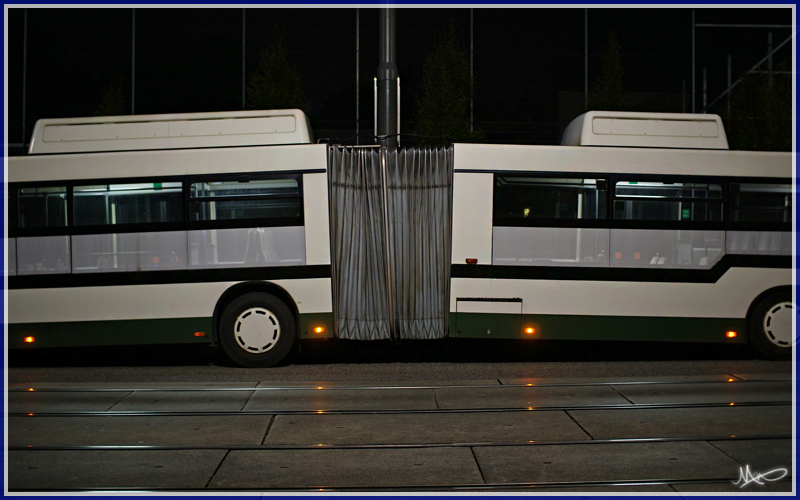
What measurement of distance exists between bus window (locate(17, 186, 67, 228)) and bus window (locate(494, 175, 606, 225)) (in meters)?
5.18

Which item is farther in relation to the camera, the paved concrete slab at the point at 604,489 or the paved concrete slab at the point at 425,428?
the paved concrete slab at the point at 425,428

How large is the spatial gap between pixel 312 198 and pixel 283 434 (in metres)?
3.78

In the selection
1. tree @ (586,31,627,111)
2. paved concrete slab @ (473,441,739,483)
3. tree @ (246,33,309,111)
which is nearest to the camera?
paved concrete slab @ (473,441,739,483)

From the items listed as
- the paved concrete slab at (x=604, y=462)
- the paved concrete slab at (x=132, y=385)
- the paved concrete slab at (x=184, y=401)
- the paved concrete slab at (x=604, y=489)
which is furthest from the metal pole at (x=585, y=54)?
the paved concrete slab at (x=604, y=489)

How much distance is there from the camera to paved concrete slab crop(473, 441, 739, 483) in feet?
14.2

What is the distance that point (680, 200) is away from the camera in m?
8.66

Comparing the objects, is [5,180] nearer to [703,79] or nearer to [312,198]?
[312,198]

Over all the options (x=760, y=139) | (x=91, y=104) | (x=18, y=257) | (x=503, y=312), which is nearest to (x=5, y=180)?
(x=18, y=257)

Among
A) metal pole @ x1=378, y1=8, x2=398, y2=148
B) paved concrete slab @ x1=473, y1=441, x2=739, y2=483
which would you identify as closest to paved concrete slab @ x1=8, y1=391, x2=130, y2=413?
paved concrete slab @ x1=473, y1=441, x2=739, y2=483

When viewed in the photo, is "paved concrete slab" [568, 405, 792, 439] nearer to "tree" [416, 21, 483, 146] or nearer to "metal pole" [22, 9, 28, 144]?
"tree" [416, 21, 483, 146]

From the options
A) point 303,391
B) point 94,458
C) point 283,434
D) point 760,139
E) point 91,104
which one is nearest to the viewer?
point 94,458

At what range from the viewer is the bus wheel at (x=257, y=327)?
853 centimetres

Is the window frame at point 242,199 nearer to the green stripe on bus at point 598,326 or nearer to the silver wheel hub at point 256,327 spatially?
the silver wheel hub at point 256,327

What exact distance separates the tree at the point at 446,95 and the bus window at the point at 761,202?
337 inches
